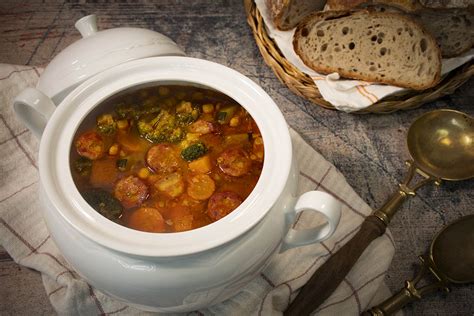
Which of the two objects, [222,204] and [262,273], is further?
[262,273]

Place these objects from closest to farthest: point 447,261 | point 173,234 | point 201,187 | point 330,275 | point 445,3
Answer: point 173,234, point 201,187, point 330,275, point 447,261, point 445,3

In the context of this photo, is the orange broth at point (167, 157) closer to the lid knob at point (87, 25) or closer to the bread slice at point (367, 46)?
the lid knob at point (87, 25)

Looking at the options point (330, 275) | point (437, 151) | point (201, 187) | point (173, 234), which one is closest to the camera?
point (173, 234)

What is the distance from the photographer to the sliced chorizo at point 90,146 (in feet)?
3.74

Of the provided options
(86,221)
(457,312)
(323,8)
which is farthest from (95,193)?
(323,8)

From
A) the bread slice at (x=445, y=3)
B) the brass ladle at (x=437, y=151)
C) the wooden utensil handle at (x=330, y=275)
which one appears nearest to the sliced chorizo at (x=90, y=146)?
the wooden utensil handle at (x=330, y=275)

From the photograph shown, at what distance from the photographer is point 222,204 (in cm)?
108

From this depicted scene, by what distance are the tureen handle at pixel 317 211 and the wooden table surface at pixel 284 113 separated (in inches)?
17.7

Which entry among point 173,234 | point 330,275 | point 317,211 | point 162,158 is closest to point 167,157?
point 162,158

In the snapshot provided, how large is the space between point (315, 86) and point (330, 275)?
70cm

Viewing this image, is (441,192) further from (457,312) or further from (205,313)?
(205,313)

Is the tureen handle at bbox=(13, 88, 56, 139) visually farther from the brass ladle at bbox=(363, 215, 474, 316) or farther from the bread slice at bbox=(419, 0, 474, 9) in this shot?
the bread slice at bbox=(419, 0, 474, 9)

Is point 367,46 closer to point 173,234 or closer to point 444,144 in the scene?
point 444,144

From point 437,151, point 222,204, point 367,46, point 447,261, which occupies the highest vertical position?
point 222,204
